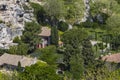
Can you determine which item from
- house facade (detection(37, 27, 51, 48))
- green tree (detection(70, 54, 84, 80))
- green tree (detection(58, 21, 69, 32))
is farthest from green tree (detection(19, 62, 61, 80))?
green tree (detection(58, 21, 69, 32))

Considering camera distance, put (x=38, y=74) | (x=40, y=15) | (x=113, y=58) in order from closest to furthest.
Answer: (x=38, y=74) → (x=113, y=58) → (x=40, y=15)

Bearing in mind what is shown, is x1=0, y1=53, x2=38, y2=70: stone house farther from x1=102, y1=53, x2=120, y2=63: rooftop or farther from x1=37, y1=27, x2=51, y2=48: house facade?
x1=37, y1=27, x2=51, y2=48: house facade

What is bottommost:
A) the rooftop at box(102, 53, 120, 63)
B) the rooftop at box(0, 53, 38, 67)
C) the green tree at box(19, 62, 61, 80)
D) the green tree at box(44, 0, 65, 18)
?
the rooftop at box(102, 53, 120, 63)

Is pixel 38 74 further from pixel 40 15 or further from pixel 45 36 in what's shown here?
pixel 40 15

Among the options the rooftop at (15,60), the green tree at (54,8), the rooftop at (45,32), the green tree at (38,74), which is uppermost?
the green tree at (54,8)

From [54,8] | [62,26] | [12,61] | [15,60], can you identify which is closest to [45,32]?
[62,26]

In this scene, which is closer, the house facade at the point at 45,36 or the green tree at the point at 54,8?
the house facade at the point at 45,36

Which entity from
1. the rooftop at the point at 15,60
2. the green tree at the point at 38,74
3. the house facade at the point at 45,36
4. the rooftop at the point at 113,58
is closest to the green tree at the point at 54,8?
the house facade at the point at 45,36

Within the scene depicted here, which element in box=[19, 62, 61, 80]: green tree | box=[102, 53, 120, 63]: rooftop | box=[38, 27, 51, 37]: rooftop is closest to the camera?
box=[19, 62, 61, 80]: green tree

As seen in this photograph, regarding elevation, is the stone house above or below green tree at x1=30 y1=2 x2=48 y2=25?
below

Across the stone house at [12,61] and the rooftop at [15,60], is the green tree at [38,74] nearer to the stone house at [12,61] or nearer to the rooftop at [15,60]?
the rooftop at [15,60]

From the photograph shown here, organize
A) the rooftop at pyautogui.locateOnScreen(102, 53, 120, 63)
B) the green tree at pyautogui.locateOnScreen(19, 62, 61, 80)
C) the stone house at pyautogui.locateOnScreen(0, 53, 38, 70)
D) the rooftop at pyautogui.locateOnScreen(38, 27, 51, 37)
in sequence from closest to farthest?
the green tree at pyautogui.locateOnScreen(19, 62, 61, 80)
the stone house at pyautogui.locateOnScreen(0, 53, 38, 70)
the rooftop at pyautogui.locateOnScreen(102, 53, 120, 63)
the rooftop at pyautogui.locateOnScreen(38, 27, 51, 37)

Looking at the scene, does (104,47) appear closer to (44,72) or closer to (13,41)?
(13,41)
